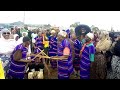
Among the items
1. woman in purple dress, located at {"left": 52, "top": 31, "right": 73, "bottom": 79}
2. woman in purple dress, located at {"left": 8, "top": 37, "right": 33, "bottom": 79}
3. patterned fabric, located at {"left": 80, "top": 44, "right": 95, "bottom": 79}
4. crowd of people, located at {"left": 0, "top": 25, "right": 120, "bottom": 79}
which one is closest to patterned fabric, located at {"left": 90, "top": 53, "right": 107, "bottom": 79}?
crowd of people, located at {"left": 0, "top": 25, "right": 120, "bottom": 79}

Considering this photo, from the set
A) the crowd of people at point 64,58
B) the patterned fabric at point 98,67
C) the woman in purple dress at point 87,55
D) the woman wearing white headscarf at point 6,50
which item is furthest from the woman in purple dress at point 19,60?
the patterned fabric at point 98,67

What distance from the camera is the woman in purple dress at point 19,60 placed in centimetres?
555

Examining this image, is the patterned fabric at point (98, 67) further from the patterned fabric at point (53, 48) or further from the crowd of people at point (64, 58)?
the patterned fabric at point (53, 48)

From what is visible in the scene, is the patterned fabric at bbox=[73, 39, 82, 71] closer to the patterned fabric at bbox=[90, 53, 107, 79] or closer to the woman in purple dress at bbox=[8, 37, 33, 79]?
the patterned fabric at bbox=[90, 53, 107, 79]

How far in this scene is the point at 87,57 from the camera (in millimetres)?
6352

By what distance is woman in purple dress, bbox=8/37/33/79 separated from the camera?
5.55 m

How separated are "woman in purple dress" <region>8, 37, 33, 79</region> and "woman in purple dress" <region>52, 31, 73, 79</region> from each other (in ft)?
2.75

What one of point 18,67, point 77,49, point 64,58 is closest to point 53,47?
point 77,49

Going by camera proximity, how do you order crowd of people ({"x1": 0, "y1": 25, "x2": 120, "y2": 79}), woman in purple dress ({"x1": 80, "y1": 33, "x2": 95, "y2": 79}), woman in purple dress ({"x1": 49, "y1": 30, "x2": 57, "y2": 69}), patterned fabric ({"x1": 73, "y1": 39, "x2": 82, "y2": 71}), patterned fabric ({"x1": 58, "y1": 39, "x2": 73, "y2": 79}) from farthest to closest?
woman in purple dress ({"x1": 49, "y1": 30, "x2": 57, "y2": 69}), patterned fabric ({"x1": 73, "y1": 39, "x2": 82, "y2": 71}), woman in purple dress ({"x1": 80, "y1": 33, "x2": 95, "y2": 79}), patterned fabric ({"x1": 58, "y1": 39, "x2": 73, "y2": 79}), crowd of people ({"x1": 0, "y1": 25, "x2": 120, "y2": 79})

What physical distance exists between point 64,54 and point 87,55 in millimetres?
787

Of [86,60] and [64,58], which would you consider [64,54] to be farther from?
A: [86,60]
